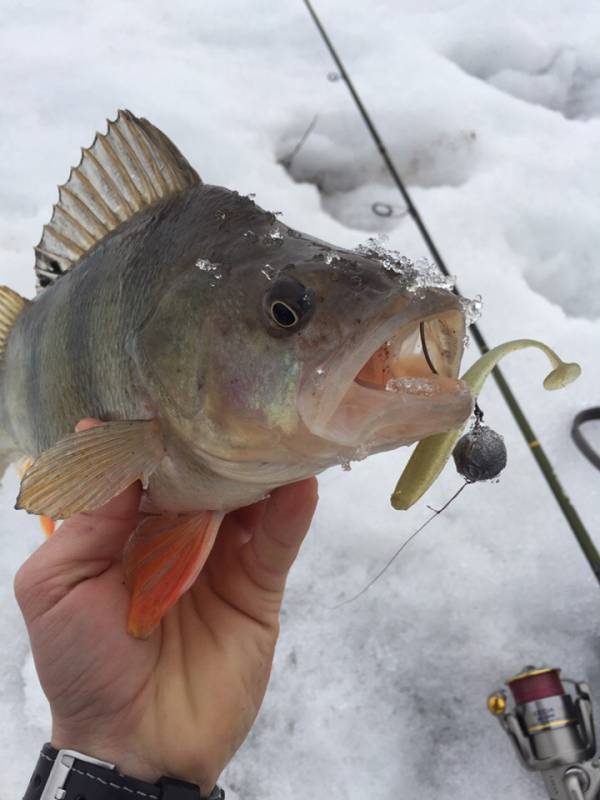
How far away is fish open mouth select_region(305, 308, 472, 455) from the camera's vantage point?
2.59 ft

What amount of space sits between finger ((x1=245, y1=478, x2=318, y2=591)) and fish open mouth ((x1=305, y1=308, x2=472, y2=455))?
388 mm

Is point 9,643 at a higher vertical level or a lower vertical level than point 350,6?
lower

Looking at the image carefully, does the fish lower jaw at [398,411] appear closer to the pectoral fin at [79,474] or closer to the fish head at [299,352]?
the fish head at [299,352]

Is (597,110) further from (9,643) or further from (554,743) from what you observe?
(9,643)

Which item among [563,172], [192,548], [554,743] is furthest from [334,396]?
[563,172]

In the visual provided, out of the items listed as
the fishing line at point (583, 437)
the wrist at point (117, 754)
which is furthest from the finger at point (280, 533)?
the fishing line at point (583, 437)

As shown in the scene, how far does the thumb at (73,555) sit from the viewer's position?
3.49ft

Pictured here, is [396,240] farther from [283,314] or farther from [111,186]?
[283,314]

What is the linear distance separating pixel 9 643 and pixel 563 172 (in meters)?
2.89

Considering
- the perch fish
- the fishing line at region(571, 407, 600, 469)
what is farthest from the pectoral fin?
the fishing line at region(571, 407, 600, 469)

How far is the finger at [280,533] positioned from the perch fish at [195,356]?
0.13 m

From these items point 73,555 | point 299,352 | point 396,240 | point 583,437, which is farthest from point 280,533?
point 396,240

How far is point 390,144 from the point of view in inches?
126

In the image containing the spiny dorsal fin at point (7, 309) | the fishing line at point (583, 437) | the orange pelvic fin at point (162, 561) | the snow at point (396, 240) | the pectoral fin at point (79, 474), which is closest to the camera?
the pectoral fin at point (79, 474)
